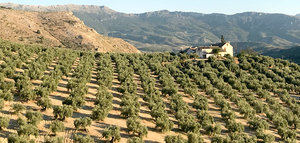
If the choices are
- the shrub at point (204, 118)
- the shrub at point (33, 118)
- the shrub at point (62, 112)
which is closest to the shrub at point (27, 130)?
the shrub at point (33, 118)

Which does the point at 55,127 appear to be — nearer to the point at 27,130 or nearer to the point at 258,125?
the point at 27,130

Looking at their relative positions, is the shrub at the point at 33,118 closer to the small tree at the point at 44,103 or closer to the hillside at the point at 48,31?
the small tree at the point at 44,103

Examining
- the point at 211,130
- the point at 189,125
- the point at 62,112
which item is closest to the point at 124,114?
the point at 62,112

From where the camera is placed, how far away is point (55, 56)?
71.8 metres

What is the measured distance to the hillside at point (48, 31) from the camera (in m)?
128

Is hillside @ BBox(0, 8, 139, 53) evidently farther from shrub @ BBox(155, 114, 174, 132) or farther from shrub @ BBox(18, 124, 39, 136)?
shrub @ BBox(155, 114, 174, 132)

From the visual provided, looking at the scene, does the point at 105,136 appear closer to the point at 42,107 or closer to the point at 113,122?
the point at 113,122

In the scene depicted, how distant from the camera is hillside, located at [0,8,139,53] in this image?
128 m

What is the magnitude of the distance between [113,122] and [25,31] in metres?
132

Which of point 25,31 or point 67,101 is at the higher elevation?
point 25,31

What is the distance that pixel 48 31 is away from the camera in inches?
6097

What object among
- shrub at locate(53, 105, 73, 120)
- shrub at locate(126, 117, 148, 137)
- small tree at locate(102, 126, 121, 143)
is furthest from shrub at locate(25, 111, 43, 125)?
shrub at locate(126, 117, 148, 137)

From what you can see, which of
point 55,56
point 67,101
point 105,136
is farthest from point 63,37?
point 105,136

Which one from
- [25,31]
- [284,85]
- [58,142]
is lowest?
[284,85]
